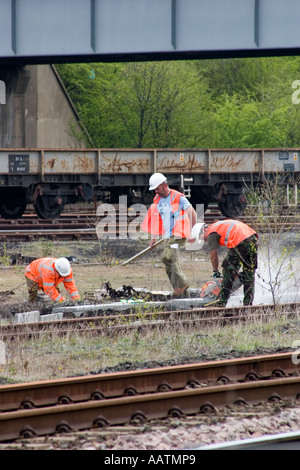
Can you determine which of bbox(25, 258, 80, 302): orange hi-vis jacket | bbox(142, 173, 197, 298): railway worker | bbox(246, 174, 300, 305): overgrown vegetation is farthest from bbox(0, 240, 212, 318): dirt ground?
bbox(142, 173, 197, 298): railway worker

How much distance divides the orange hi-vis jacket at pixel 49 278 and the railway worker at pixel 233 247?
193 cm

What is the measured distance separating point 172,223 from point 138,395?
5065 millimetres

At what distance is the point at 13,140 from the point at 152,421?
24106mm

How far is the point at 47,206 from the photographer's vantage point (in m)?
21.1

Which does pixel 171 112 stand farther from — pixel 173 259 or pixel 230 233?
pixel 230 233

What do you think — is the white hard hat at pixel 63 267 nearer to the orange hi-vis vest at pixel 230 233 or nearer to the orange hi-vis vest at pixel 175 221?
the orange hi-vis vest at pixel 175 221

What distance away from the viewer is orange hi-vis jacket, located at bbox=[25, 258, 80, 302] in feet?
33.9

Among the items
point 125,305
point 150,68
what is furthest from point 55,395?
point 150,68

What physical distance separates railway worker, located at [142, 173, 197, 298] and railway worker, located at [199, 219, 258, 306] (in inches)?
29.6

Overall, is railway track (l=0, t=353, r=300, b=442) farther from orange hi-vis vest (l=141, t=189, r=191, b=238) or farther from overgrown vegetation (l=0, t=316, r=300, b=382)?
orange hi-vis vest (l=141, t=189, r=191, b=238)

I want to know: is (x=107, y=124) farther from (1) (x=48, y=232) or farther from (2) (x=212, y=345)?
(2) (x=212, y=345)

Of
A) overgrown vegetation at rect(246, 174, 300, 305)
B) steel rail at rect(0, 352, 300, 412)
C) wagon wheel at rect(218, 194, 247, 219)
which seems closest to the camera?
steel rail at rect(0, 352, 300, 412)

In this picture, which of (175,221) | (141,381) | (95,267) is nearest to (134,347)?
(141,381)

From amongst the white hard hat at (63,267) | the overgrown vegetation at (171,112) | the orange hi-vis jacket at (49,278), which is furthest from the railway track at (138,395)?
the overgrown vegetation at (171,112)
